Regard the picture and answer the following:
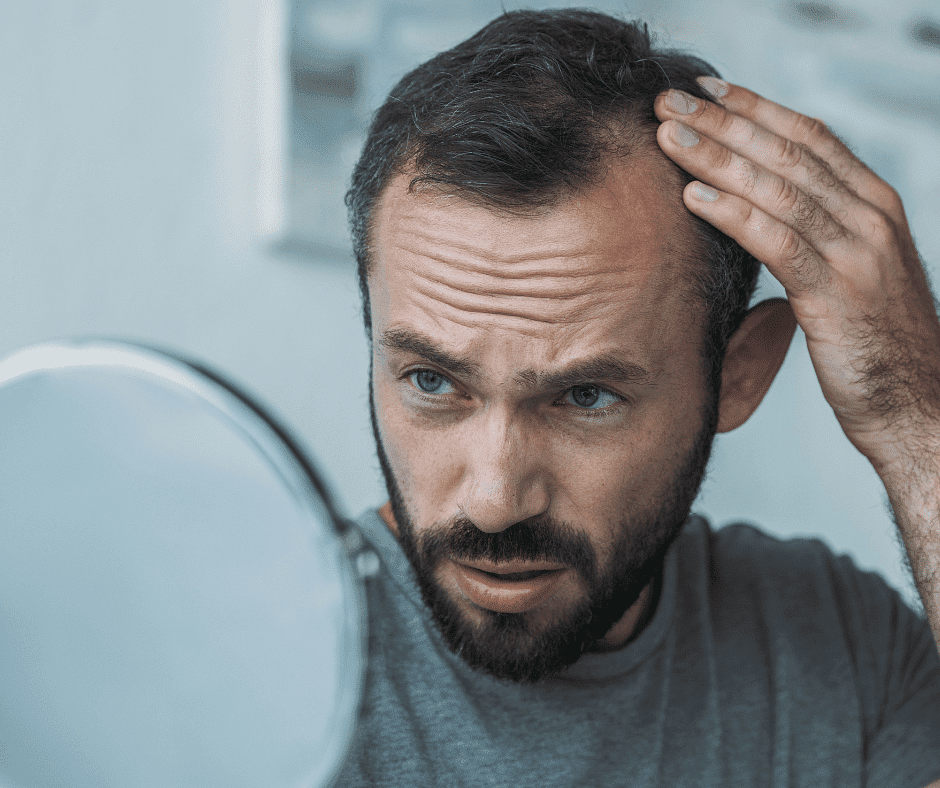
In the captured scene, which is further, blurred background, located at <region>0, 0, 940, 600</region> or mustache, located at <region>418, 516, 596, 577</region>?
blurred background, located at <region>0, 0, 940, 600</region>

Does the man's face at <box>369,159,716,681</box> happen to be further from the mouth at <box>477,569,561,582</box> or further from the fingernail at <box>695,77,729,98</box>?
the fingernail at <box>695,77,729,98</box>

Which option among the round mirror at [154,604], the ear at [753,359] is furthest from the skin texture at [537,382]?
the round mirror at [154,604]

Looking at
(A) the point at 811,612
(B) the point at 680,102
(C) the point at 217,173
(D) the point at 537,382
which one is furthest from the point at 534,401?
(C) the point at 217,173

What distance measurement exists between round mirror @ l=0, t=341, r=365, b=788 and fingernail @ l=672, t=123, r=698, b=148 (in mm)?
596

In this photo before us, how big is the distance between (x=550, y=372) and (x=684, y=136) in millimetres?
291

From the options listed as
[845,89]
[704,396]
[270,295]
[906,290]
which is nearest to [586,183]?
[704,396]

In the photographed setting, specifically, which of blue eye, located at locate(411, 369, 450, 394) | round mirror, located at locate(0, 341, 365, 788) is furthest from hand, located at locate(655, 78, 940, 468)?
round mirror, located at locate(0, 341, 365, 788)

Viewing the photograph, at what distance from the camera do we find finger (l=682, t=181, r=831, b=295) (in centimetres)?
87

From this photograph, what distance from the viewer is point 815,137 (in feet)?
3.01

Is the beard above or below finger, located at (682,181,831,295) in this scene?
below

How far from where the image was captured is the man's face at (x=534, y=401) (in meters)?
0.82

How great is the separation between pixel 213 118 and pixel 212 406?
118cm

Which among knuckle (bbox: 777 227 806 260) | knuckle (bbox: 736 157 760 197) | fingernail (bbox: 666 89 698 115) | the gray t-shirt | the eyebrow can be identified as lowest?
the gray t-shirt

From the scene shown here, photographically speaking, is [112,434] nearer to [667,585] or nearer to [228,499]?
[228,499]
